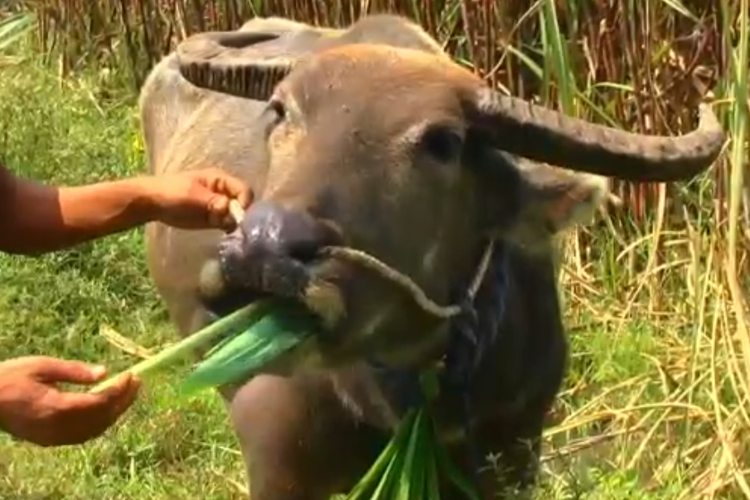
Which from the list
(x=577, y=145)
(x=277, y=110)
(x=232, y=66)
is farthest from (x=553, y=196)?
(x=232, y=66)

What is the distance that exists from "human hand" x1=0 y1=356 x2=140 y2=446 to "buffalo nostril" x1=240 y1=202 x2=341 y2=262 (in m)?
0.33

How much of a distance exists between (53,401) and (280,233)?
1.62 ft

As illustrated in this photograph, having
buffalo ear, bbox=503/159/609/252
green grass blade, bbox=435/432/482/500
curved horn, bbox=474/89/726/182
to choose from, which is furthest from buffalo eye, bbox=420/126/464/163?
green grass blade, bbox=435/432/482/500

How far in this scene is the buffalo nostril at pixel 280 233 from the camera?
3.02 metres

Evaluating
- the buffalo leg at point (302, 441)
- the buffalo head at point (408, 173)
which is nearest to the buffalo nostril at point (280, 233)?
the buffalo head at point (408, 173)

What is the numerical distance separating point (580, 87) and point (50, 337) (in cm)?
209

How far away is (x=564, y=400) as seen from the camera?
5.25 metres

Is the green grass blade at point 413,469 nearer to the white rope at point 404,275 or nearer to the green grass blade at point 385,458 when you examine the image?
the green grass blade at point 385,458

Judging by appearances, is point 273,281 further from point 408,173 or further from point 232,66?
point 232,66

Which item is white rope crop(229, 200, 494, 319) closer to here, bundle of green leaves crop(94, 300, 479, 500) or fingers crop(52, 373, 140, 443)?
bundle of green leaves crop(94, 300, 479, 500)

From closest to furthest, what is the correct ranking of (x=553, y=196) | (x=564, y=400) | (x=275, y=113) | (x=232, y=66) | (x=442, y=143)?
(x=442, y=143)
(x=275, y=113)
(x=553, y=196)
(x=232, y=66)
(x=564, y=400)

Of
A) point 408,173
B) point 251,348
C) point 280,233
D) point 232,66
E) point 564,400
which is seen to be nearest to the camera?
point 280,233

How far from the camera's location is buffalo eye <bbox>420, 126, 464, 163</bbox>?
344cm

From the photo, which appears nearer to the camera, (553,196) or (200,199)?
(200,199)
